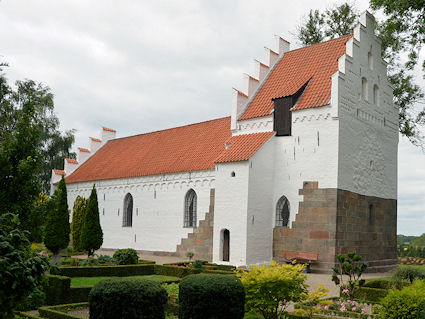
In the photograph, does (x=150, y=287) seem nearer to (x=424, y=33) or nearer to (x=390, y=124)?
(x=424, y=33)

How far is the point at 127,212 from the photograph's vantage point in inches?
1060

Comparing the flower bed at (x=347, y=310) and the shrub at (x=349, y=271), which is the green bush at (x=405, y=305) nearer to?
the flower bed at (x=347, y=310)

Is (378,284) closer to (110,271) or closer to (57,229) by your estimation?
(110,271)

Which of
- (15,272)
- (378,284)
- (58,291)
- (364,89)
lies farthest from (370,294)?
(364,89)

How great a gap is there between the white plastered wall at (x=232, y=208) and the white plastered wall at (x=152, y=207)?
2.00 metres

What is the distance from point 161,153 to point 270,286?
61.8 ft

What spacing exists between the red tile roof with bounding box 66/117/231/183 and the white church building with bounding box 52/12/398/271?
0.18 meters

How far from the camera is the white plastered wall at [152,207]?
22.7m

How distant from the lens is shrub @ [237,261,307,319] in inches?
342

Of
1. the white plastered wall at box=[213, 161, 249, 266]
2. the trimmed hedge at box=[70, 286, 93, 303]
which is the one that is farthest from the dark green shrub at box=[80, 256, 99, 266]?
the white plastered wall at box=[213, 161, 249, 266]

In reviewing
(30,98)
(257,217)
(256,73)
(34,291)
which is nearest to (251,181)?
(257,217)

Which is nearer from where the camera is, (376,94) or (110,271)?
(110,271)

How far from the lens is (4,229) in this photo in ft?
21.0

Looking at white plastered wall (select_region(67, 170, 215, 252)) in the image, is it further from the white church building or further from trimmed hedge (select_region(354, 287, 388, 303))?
trimmed hedge (select_region(354, 287, 388, 303))
